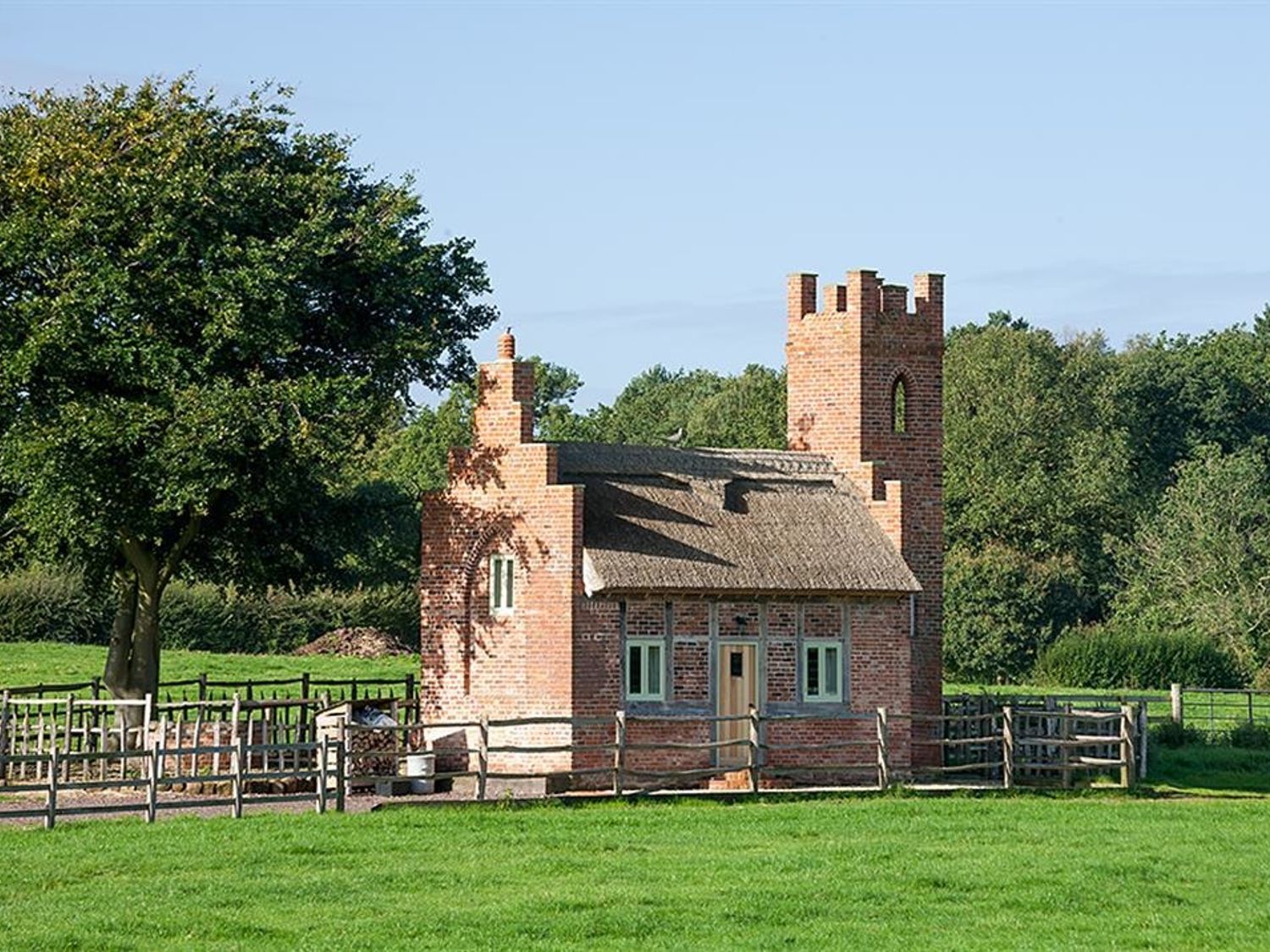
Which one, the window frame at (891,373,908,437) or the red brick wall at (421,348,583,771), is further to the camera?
the window frame at (891,373,908,437)

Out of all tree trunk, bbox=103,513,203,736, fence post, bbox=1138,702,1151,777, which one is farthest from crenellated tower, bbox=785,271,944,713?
tree trunk, bbox=103,513,203,736

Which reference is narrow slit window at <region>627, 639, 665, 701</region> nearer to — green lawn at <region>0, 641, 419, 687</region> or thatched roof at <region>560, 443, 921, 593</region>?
thatched roof at <region>560, 443, 921, 593</region>

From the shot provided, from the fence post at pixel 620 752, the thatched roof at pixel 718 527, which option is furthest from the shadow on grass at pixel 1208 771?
the fence post at pixel 620 752

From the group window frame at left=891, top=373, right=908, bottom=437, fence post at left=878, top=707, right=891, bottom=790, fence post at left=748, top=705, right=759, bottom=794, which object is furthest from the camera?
window frame at left=891, top=373, right=908, bottom=437

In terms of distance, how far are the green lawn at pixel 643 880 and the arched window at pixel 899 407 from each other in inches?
407

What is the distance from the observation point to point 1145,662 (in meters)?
69.6

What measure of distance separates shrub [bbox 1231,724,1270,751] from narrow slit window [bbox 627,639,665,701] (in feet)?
56.4

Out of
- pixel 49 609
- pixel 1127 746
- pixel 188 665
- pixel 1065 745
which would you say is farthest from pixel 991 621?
pixel 1065 745

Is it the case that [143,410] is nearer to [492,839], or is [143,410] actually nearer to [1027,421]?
[492,839]

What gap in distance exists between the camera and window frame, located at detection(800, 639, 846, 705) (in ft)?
126

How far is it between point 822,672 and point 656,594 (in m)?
3.39

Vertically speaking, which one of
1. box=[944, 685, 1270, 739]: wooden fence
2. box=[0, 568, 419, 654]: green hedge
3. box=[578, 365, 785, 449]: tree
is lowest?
box=[944, 685, 1270, 739]: wooden fence

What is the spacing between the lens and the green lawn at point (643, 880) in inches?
897

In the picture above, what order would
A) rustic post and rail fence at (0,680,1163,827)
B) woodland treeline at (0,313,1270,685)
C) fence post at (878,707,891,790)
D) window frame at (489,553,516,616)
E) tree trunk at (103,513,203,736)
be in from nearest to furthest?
rustic post and rail fence at (0,680,1163,827) → fence post at (878,707,891,790) → window frame at (489,553,516,616) → tree trunk at (103,513,203,736) → woodland treeline at (0,313,1270,685)
